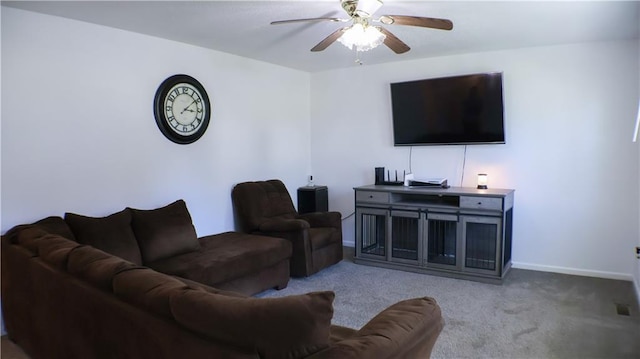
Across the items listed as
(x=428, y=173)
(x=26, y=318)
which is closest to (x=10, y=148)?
(x=26, y=318)

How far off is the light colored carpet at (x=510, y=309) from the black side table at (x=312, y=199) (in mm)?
1013

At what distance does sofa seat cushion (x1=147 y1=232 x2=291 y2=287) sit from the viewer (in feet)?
10.5

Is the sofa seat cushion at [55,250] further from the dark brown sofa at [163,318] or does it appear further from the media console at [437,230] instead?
the media console at [437,230]

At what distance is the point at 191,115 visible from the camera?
4.09 m

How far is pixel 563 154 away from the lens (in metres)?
4.25

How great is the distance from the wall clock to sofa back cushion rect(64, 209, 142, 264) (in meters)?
0.98

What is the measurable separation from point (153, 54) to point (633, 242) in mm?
4887

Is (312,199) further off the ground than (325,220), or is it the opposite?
(312,199)

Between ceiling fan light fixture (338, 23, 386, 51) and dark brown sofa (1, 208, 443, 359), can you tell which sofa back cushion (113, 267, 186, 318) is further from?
ceiling fan light fixture (338, 23, 386, 51)

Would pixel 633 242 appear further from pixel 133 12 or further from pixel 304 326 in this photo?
pixel 133 12

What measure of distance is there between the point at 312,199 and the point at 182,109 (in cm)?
208

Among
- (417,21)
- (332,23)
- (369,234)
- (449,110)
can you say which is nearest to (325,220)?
(369,234)

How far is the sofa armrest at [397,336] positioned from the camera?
51.4 inches

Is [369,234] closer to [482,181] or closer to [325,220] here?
[325,220]
